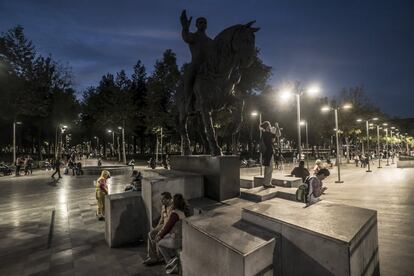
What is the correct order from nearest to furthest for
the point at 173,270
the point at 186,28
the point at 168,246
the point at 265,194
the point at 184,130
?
1. the point at 173,270
2. the point at 168,246
3. the point at 265,194
4. the point at 186,28
5. the point at 184,130

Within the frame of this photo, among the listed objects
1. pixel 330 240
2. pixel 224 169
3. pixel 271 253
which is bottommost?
pixel 271 253

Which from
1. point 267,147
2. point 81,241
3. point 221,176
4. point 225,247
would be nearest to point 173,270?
point 225,247

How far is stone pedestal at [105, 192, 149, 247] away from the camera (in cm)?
645

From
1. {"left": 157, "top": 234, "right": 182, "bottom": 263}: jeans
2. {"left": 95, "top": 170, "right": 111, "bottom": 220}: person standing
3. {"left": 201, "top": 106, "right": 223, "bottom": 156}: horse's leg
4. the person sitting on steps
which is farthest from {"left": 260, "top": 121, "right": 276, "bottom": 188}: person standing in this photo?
{"left": 95, "top": 170, "right": 111, "bottom": 220}: person standing

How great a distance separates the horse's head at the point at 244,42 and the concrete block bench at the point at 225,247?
3693 mm

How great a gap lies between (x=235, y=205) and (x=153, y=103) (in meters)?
33.9

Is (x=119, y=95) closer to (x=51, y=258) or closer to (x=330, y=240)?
(x=51, y=258)

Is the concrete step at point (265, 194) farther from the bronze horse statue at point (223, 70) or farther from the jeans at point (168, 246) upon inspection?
the jeans at point (168, 246)

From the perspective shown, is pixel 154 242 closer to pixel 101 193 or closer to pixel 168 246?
pixel 168 246

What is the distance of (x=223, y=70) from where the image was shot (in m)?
6.30

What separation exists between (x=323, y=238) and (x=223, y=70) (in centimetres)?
446

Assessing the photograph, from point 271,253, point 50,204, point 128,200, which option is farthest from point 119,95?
point 271,253

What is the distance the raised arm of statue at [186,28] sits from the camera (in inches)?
274

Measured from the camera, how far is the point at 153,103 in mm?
37625
